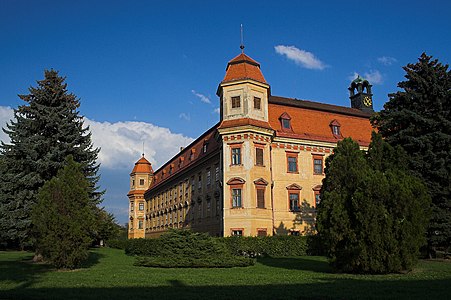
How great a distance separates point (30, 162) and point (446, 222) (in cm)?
2353

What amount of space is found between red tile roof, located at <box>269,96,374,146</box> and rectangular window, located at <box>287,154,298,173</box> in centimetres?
179

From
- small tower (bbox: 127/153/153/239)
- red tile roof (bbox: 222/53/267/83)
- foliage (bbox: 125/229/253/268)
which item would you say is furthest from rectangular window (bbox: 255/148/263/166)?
small tower (bbox: 127/153/153/239)

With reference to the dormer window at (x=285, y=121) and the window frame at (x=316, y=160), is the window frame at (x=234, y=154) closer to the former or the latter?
the dormer window at (x=285, y=121)

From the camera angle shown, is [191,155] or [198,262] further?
[191,155]

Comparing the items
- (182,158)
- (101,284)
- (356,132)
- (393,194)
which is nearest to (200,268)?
(101,284)

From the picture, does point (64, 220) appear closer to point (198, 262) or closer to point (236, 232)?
point (198, 262)

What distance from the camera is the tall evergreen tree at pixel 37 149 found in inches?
965

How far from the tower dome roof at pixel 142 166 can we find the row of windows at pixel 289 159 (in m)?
42.9

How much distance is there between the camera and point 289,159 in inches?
1463

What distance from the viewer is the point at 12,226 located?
2419cm

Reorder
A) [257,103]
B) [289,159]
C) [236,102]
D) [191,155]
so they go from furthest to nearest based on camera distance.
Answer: [191,155]
[289,159]
[257,103]
[236,102]

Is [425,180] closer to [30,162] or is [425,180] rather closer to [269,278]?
[269,278]

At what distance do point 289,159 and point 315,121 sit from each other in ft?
17.1

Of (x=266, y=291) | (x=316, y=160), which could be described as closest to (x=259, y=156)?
(x=316, y=160)
